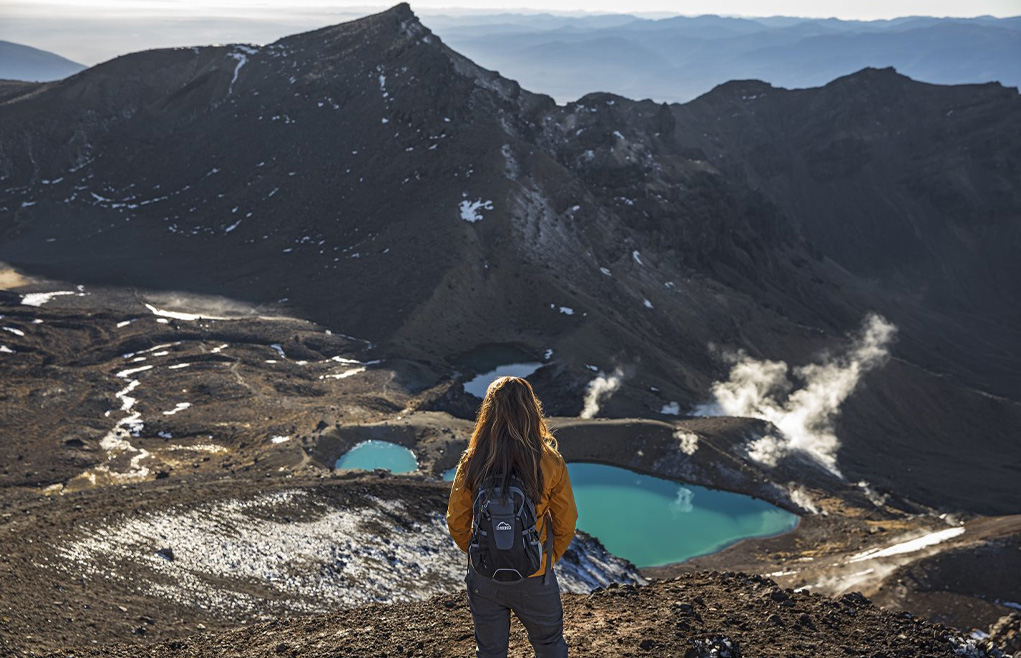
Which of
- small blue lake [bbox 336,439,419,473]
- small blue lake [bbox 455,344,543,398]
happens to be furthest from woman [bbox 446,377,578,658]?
small blue lake [bbox 455,344,543,398]

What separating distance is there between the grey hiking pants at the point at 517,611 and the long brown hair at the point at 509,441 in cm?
108

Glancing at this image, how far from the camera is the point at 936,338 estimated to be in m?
156

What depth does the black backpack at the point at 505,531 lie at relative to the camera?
9.68 m

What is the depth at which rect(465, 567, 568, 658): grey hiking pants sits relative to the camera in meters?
10.1

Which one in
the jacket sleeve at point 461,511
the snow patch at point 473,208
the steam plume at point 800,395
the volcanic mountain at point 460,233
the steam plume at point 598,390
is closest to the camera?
the jacket sleeve at point 461,511

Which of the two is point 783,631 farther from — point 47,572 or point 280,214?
point 280,214

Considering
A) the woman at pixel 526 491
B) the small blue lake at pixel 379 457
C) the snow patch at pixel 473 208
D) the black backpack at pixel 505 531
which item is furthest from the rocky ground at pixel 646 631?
the snow patch at pixel 473 208

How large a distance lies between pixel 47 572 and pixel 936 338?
160 meters

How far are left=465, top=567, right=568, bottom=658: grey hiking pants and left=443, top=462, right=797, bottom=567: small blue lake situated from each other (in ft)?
140

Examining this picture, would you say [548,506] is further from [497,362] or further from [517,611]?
[497,362]

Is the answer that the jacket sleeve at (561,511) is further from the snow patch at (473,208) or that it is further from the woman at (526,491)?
the snow patch at (473,208)

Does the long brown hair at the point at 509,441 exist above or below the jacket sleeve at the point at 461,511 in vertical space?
above

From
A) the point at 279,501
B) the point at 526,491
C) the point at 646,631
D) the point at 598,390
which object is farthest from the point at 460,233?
the point at 526,491

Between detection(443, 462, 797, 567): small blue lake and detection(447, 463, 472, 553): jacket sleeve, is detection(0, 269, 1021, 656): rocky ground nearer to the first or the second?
detection(443, 462, 797, 567): small blue lake
